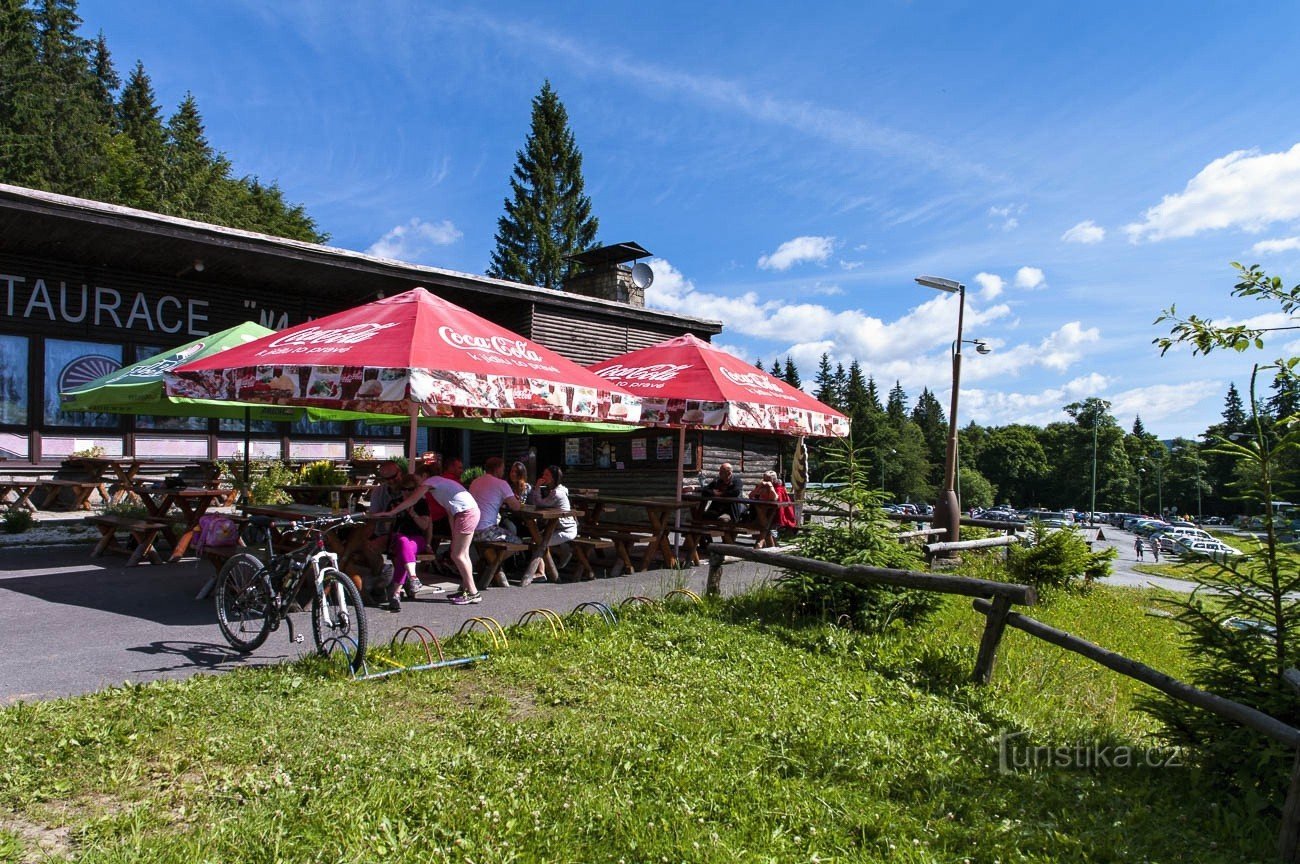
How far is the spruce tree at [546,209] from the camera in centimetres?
5031

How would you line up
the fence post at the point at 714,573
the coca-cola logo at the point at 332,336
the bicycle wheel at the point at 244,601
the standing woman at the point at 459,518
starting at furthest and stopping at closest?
the fence post at the point at 714,573
the standing woman at the point at 459,518
the coca-cola logo at the point at 332,336
the bicycle wheel at the point at 244,601

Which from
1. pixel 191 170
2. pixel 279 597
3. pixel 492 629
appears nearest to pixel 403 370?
pixel 279 597

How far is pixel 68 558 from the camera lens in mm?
9688

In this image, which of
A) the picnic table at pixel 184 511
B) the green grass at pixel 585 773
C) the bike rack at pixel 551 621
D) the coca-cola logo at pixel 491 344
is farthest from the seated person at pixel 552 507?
the picnic table at pixel 184 511

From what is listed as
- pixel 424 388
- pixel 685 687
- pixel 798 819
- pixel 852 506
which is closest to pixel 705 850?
pixel 798 819

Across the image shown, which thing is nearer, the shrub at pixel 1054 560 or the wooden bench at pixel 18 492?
the shrub at pixel 1054 560

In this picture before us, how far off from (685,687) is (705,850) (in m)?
2.01

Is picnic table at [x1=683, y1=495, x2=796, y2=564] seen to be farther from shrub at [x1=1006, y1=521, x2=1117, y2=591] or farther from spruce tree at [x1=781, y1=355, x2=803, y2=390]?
spruce tree at [x1=781, y1=355, x2=803, y2=390]

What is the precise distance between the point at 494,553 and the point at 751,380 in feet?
13.2

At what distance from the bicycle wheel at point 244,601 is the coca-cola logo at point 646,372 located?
5.33 meters

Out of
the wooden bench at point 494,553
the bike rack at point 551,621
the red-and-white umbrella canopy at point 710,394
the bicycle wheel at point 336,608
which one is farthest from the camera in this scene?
the red-and-white umbrella canopy at point 710,394

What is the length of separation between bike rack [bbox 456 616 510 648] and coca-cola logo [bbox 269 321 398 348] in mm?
2704

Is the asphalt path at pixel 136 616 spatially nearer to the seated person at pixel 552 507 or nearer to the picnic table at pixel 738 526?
the seated person at pixel 552 507

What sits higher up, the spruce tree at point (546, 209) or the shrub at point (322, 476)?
the spruce tree at point (546, 209)
